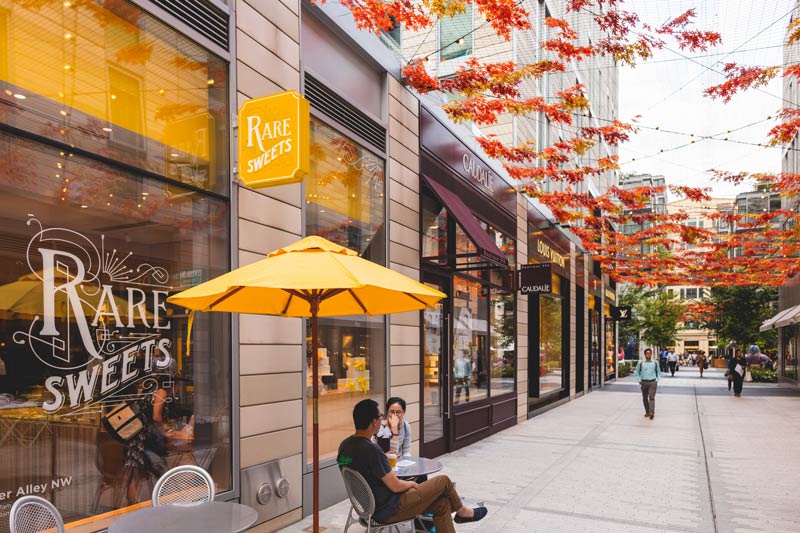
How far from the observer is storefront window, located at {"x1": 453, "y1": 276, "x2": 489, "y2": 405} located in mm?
11102

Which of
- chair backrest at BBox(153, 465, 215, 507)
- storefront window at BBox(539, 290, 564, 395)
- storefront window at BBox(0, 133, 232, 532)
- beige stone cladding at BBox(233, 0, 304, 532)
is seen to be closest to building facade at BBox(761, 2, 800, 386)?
storefront window at BBox(539, 290, 564, 395)

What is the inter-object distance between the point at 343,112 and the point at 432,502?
4.76 m

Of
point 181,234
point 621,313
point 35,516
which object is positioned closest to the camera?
point 35,516

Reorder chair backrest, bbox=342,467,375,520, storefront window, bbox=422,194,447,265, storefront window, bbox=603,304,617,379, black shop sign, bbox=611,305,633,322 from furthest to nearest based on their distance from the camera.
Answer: storefront window, bbox=603,304,617,379
black shop sign, bbox=611,305,633,322
storefront window, bbox=422,194,447,265
chair backrest, bbox=342,467,375,520

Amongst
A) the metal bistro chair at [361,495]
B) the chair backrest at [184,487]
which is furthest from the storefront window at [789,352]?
the chair backrest at [184,487]

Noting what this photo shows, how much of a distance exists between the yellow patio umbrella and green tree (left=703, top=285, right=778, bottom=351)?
37.6 m

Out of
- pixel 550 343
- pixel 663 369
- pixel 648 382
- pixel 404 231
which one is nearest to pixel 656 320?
pixel 663 369

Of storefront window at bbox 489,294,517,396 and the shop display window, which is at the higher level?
storefront window at bbox 489,294,517,396

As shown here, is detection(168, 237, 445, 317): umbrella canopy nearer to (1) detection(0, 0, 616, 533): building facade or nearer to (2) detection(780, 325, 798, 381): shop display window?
(1) detection(0, 0, 616, 533): building facade

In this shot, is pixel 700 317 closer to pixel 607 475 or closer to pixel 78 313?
pixel 607 475

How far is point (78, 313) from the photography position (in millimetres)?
4309

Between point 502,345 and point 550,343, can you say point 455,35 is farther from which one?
point 550,343

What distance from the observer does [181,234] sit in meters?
5.40

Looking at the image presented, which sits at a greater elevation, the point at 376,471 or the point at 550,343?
the point at 550,343
